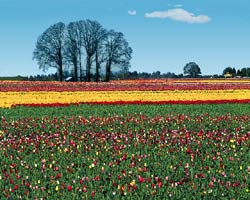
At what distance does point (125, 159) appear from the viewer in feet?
37.4

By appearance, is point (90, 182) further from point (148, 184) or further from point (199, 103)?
point (199, 103)

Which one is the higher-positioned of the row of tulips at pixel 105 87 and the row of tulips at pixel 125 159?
the row of tulips at pixel 105 87

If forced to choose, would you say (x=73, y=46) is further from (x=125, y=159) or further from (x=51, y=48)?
(x=125, y=159)

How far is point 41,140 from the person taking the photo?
46.5 ft

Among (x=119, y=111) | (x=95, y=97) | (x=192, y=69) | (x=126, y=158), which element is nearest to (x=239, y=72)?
(x=192, y=69)

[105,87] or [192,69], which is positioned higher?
[192,69]

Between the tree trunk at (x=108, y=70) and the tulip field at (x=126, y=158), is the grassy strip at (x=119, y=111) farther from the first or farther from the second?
the tree trunk at (x=108, y=70)

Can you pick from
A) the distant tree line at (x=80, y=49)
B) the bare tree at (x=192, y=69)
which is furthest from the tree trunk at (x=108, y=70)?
the bare tree at (x=192, y=69)

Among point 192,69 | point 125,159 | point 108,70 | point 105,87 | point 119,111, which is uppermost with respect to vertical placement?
point 108,70

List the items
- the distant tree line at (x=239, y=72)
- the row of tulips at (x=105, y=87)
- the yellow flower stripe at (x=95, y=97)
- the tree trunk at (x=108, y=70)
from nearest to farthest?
the yellow flower stripe at (x=95, y=97) → the row of tulips at (x=105, y=87) → the tree trunk at (x=108, y=70) → the distant tree line at (x=239, y=72)

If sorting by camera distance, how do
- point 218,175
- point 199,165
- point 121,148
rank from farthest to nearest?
point 121,148, point 199,165, point 218,175

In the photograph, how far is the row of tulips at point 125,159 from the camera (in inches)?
344

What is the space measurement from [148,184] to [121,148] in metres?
3.60

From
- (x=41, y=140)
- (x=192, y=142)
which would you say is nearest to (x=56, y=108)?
(x=41, y=140)
